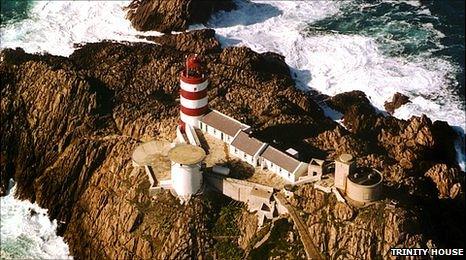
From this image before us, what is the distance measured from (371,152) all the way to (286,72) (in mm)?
→ 22715

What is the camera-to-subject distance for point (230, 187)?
91250 mm

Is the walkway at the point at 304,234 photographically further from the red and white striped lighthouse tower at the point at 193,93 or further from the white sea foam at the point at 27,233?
the white sea foam at the point at 27,233

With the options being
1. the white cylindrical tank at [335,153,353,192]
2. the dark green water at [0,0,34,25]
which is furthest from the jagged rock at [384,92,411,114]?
the dark green water at [0,0,34,25]

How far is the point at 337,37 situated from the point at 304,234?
4933cm

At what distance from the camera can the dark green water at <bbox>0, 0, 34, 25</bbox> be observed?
132 m

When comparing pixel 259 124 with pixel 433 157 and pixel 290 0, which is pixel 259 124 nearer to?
pixel 433 157

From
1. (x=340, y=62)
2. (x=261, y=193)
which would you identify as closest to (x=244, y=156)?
(x=261, y=193)

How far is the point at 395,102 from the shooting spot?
371 feet

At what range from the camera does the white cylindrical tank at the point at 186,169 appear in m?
88.9

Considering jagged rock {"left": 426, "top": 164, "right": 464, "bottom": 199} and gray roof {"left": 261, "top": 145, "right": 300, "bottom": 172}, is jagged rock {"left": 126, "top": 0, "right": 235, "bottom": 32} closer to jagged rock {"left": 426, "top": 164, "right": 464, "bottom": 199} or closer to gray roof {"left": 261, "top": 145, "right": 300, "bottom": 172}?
gray roof {"left": 261, "top": 145, "right": 300, "bottom": 172}

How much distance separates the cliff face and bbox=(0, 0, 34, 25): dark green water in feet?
52.9

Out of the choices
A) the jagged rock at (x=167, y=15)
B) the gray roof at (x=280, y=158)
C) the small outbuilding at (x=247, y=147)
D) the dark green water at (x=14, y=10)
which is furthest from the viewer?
the dark green water at (x=14, y=10)

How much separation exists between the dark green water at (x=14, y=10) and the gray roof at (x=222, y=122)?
47673 millimetres

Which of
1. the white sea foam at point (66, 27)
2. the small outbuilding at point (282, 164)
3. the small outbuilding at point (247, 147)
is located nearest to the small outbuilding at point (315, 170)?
the small outbuilding at point (282, 164)
